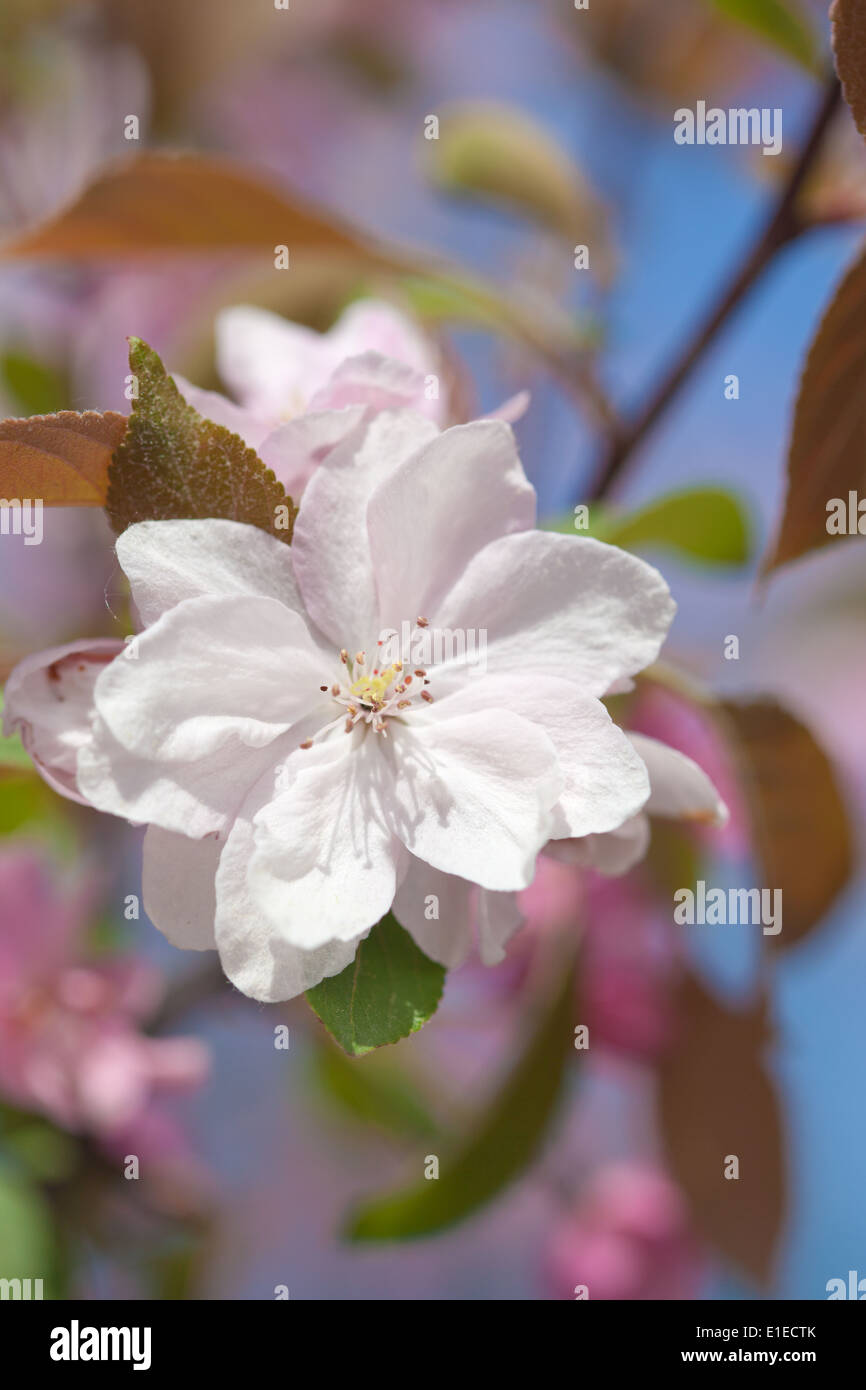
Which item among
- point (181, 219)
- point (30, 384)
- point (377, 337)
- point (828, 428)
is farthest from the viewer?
point (30, 384)

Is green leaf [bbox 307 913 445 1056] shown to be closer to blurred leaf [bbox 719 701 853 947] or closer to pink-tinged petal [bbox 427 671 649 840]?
pink-tinged petal [bbox 427 671 649 840]

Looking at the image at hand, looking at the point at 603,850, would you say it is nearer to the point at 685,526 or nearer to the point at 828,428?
the point at 828,428

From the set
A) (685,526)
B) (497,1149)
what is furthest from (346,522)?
(497,1149)

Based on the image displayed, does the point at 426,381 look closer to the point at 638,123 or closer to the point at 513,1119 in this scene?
the point at 513,1119

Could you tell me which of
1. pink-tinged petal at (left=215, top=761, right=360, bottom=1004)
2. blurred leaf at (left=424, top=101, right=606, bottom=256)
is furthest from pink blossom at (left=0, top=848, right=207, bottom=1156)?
blurred leaf at (left=424, top=101, right=606, bottom=256)

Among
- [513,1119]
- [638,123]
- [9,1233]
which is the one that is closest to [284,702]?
[513,1119]
